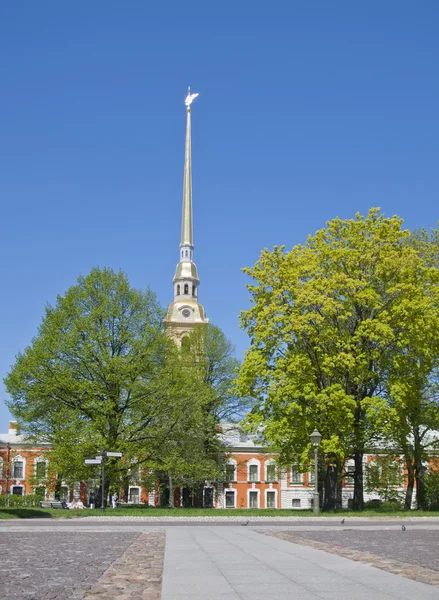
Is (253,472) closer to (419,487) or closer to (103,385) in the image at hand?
(419,487)

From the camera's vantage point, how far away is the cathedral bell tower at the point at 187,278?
96.4 meters

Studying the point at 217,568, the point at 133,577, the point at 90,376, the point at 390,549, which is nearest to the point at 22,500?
the point at 90,376

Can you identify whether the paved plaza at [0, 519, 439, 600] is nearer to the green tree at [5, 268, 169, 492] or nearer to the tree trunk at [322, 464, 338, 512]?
the tree trunk at [322, 464, 338, 512]

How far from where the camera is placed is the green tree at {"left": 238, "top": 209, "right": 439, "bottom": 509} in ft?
108

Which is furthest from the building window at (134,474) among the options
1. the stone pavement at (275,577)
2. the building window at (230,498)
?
the stone pavement at (275,577)

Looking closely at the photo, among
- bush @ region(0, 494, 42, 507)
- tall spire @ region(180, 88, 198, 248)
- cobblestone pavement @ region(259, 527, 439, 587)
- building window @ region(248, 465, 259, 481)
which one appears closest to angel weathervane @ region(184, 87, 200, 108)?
tall spire @ region(180, 88, 198, 248)

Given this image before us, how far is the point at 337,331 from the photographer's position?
34000mm

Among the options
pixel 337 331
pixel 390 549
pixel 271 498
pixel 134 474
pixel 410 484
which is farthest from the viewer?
pixel 271 498

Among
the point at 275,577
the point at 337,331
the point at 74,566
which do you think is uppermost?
the point at 337,331

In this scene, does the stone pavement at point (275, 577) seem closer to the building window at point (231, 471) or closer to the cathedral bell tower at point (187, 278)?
the building window at point (231, 471)

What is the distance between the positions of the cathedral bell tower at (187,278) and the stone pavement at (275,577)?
79.0 m

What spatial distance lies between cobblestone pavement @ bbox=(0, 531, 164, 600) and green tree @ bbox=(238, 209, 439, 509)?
16.5 m

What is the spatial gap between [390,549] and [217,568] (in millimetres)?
5455

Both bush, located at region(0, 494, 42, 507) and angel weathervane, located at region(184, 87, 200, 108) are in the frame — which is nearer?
bush, located at region(0, 494, 42, 507)
